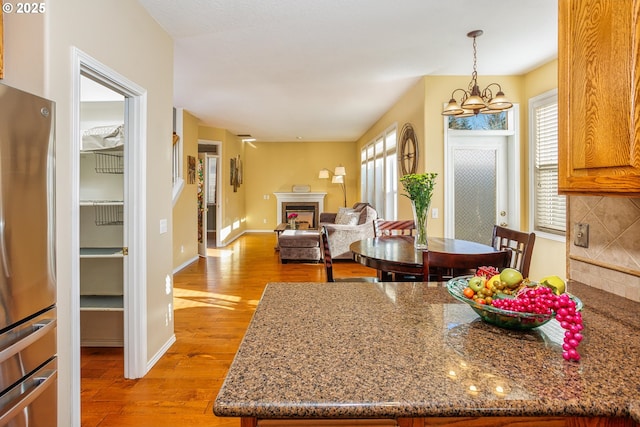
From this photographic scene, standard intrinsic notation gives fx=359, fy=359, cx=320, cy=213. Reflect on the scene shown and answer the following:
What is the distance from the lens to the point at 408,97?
16.3ft

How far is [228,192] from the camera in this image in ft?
27.9

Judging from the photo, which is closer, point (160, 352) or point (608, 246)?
point (608, 246)

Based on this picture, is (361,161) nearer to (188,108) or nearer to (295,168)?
(295,168)

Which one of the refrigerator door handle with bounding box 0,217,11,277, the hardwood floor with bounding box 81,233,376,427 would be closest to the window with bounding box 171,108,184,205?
the hardwood floor with bounding box 81,233,376,427

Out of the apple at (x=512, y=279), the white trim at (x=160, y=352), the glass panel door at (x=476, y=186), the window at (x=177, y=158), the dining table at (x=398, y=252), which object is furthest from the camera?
the window at (x=177, y=158)

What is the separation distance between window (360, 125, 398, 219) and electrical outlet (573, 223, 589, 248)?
160 inches

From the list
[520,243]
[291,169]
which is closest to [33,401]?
[520,243]

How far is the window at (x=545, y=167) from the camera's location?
3721 millimetres

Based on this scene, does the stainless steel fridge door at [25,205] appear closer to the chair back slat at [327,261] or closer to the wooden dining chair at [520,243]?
the chair back slat at [327,261]

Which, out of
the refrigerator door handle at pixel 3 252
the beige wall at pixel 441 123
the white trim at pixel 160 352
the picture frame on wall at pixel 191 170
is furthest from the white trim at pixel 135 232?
the picture frame on wall at pixel 191 170

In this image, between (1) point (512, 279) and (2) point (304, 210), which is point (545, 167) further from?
(2) point (304, 210)

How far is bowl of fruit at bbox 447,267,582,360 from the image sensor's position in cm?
88

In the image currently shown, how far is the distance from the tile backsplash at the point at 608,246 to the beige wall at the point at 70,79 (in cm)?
236

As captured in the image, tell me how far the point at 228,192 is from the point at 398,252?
6.55 meters
